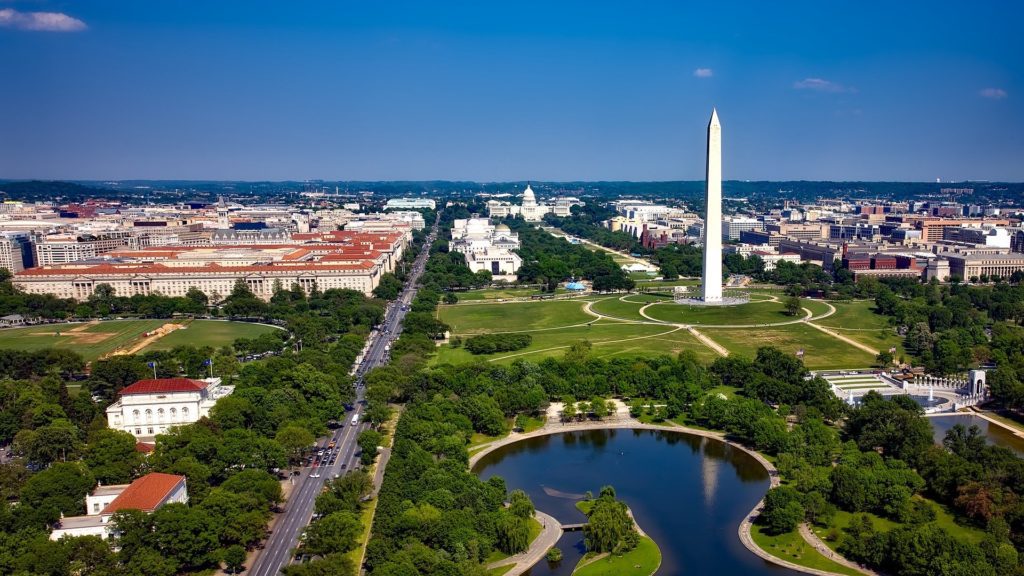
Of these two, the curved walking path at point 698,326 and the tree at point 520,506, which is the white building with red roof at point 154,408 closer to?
the tree at point 520,506

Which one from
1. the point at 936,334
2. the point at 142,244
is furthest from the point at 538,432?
the point at 142,244

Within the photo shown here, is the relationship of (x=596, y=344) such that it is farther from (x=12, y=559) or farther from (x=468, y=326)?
(x=12, y=559)

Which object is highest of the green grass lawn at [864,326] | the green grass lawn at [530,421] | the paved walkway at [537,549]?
the green grass lawn at [864,326]

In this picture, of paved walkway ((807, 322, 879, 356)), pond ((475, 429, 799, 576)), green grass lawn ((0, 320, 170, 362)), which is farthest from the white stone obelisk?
green grass lawn ((0, 320, 170, 362))

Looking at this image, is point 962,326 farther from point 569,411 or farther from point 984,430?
point 569,411

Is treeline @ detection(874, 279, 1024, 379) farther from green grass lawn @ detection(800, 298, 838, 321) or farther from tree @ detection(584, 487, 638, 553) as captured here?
tree @ detection(584, 487, 638, 553)

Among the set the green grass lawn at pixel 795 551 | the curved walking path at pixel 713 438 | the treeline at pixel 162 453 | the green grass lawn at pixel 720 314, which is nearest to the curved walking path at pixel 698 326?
the green grass lawn at pixel 720 314
